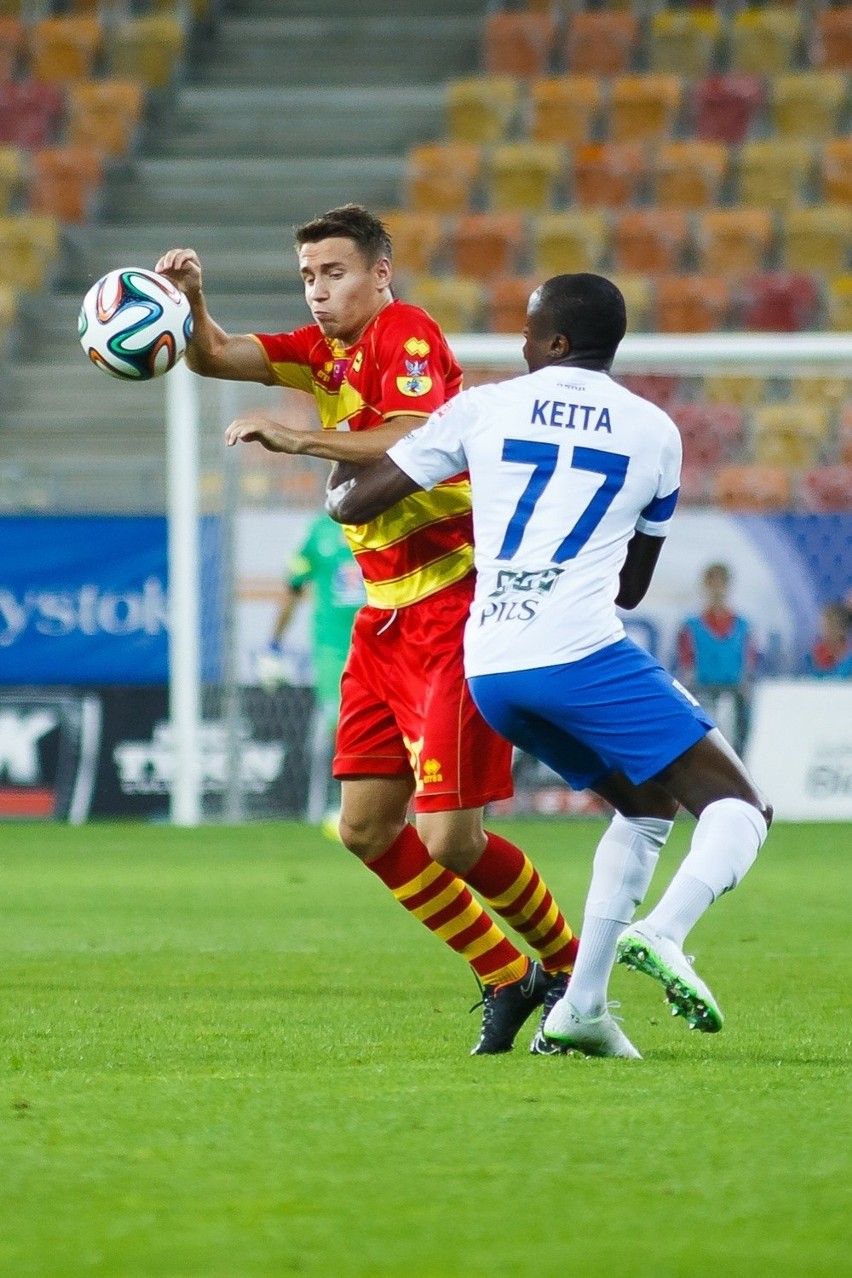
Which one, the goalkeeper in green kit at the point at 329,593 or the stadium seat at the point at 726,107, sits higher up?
the stadium seat at the point at 726,107

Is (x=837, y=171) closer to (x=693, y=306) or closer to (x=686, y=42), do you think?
(x=693, y=306)

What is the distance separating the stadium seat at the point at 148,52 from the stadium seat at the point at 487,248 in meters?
4.35

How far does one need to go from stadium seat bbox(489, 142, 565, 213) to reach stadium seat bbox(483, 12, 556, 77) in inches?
60.5

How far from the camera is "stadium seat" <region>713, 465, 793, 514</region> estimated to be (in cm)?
1529

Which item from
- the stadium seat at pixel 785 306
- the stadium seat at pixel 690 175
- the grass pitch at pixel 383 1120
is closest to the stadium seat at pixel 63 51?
the stadium seat at pixel 690 175

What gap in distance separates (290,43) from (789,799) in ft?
37.3

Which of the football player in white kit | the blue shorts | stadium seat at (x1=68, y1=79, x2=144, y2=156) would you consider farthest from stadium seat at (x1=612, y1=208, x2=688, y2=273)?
the blue shorts

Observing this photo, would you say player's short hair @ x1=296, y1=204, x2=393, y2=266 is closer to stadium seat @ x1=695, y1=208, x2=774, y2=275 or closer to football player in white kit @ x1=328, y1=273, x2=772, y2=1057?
football player in white kit @ x1=328, y1=273, x2=772, y2=1057

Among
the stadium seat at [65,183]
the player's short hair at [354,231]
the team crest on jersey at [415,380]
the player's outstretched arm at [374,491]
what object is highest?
the stadium seat at [65,183]

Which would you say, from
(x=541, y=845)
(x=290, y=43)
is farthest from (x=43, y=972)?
(x=290, y=43)

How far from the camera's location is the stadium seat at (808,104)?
19.1 meters

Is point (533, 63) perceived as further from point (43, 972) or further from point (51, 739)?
point (43, 972)

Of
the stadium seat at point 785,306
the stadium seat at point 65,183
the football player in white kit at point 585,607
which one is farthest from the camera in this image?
the stadium seat at point 65,183

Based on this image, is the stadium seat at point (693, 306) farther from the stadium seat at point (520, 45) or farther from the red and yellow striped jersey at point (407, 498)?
the red and yellow striped jersey at point (407, 498)
